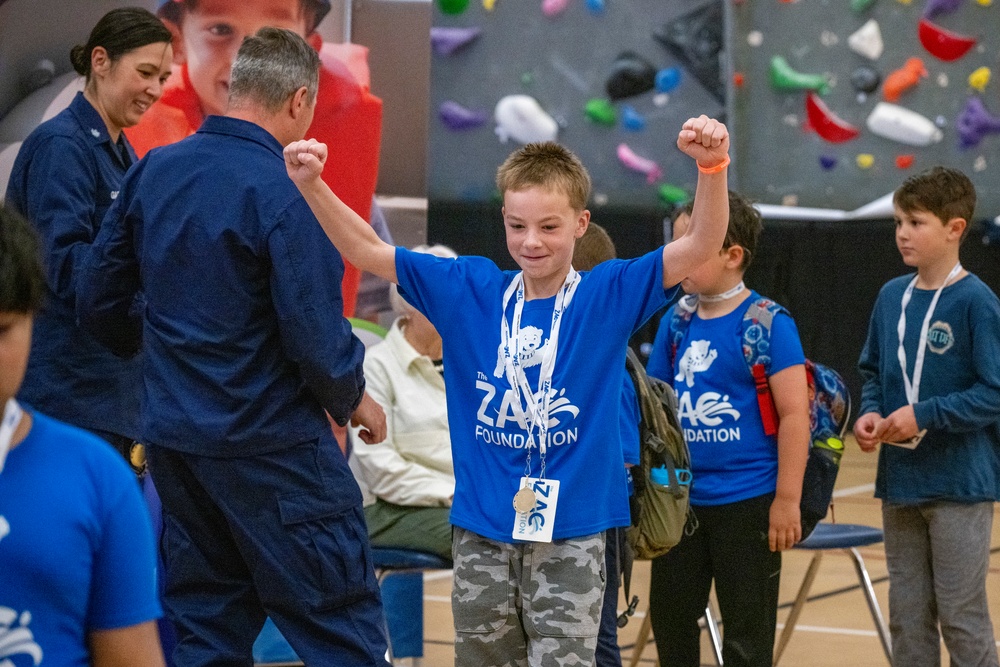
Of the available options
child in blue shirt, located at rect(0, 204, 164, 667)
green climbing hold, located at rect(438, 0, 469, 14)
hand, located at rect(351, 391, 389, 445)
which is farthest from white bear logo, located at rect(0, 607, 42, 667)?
green climbing hold, located at rect(438, 0, 469, 14)

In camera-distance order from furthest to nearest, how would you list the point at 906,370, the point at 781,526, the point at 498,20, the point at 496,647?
the point at 498,20
the point at 906,370
the point at 781,526
the point at 496,647

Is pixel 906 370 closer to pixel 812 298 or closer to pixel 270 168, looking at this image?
pixel 270 168

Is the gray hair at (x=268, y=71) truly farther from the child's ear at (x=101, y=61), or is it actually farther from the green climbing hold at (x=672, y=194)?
the green climbing hold at (x=672, y=194)

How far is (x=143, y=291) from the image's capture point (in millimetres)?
2699

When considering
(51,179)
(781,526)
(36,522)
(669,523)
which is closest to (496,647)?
(669,523)

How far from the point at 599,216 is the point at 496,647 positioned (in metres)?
5.78

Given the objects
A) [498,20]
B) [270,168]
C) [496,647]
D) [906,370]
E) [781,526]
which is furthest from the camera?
[498,20]

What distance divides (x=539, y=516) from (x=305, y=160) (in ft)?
2.82

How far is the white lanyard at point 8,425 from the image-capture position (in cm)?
113

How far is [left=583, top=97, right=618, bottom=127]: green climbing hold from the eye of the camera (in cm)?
795

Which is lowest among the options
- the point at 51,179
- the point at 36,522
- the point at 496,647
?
the point at 496,647

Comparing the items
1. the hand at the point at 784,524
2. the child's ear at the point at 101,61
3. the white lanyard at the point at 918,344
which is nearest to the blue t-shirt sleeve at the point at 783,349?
the hand at the point at 784,524

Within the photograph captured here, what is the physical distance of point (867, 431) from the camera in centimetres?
332

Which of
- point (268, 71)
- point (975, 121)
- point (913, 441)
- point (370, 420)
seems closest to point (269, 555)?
point (370, 420)
